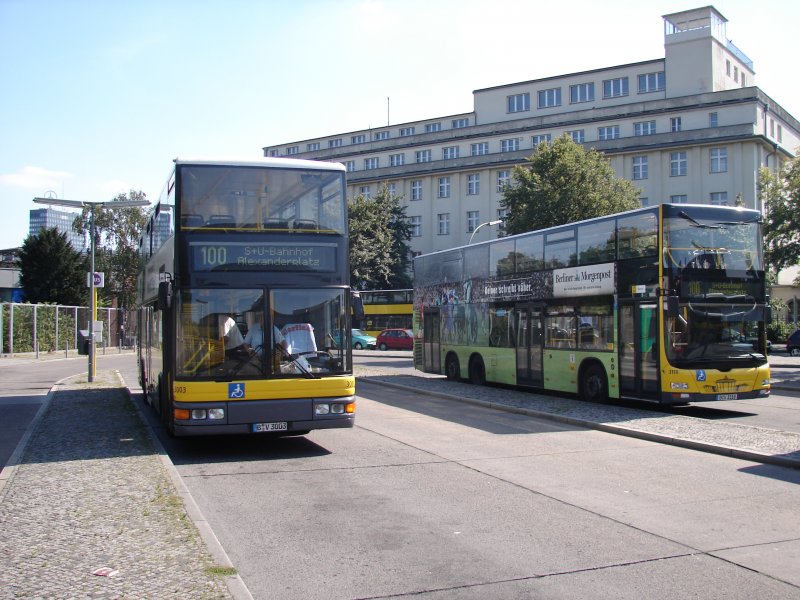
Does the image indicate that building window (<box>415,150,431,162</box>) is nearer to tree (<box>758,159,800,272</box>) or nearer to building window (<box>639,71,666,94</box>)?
building window (<box>639,71,666,94</box>)

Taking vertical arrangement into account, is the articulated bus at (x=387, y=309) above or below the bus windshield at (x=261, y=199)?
below

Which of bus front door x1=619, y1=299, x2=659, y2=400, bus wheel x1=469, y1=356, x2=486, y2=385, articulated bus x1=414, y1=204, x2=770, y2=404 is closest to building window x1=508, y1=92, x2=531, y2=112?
bus wheel x1=469, y1=356, x2=486, y2=385

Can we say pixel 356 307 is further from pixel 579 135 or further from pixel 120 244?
pixel 120 244

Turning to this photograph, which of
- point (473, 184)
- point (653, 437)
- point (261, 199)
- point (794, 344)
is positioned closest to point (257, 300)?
point (261, 199)

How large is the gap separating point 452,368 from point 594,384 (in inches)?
298

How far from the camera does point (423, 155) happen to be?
255ft

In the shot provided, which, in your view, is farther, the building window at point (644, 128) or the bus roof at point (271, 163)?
the building window at point (644, 128)

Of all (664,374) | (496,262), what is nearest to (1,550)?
(664,374)

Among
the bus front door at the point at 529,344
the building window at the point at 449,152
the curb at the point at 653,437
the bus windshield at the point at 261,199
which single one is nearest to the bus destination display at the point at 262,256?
the bus windshield at the point at 261,199

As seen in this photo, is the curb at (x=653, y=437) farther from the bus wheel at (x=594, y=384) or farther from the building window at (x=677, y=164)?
the building window at (x=677, y=164)

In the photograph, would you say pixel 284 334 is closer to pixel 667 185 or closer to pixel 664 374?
pixel 664 374

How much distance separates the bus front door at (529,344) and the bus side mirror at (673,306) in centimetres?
444

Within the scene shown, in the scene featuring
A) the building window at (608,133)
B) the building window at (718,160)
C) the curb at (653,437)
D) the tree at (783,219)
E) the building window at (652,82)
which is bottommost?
the curb at (653,437)

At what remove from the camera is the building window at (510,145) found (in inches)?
2741
